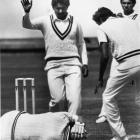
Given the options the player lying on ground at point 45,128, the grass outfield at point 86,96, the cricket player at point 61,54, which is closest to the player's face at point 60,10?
the cricket player at point 61,54

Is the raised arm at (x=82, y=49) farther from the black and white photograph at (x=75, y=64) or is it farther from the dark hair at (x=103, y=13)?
the dark hair at (x=103, y=13)

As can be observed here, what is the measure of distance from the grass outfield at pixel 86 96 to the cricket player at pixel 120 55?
0.37 m

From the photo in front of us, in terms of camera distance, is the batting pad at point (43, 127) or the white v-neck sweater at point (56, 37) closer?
the batting pad at point (43, 127)

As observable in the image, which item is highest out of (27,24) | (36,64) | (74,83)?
(27,24)

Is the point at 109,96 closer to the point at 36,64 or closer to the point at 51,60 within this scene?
the point at 51,60

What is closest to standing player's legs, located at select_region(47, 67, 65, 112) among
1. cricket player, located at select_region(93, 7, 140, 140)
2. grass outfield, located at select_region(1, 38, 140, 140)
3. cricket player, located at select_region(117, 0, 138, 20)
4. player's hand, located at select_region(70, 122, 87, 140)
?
cricket player, located at select_region(93, 7, 140, 140)

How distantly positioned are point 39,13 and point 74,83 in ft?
4.75

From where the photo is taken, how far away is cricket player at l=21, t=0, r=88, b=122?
A: 315 inches

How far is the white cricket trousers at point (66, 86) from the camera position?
795 cm

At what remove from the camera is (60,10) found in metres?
8.06

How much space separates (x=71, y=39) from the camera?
8055mm

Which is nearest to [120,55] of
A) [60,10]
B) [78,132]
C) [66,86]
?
[66,86]

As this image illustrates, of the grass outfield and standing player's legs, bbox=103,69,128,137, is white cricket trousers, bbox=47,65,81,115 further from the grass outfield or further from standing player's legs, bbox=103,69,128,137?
the grass outfield

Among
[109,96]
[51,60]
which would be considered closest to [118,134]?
[109,96]
